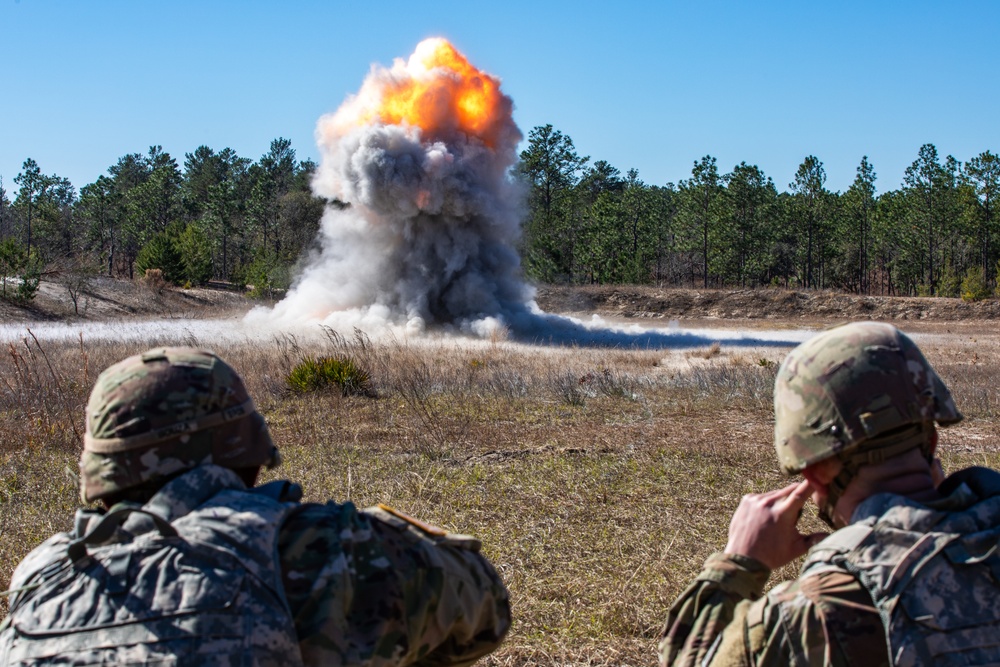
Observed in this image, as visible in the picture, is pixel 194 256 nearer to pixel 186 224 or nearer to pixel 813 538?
pixel 186 224

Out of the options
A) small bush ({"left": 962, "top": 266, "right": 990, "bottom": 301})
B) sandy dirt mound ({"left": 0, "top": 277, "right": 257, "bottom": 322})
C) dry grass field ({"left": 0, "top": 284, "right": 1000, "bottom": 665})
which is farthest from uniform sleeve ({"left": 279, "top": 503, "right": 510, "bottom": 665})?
small bush ({"left": 962, "top": 266, "right": 990, "bottom": 301})

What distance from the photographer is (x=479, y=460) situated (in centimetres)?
809

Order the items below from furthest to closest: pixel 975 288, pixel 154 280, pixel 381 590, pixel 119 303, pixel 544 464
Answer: pixel 975 288 → pixel 154 280 → pixel 119 303 → pixel 544 464 → pixel 381 590

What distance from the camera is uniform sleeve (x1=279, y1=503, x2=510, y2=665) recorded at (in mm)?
1860

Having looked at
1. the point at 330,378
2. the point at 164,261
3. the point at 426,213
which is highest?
the point at 426,213

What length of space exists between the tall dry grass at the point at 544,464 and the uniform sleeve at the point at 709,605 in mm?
2198

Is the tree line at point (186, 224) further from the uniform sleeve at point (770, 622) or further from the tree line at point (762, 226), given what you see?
the uniform sleeve at point (770, 622)

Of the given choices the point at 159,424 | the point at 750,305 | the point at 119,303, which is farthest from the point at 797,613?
the point at 750,305

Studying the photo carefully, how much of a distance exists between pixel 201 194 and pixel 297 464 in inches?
2989

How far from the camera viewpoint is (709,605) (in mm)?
2033

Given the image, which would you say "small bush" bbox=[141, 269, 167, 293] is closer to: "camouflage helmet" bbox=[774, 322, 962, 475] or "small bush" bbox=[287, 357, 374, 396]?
"small bush" bbox=[287, 357, 374, 396]

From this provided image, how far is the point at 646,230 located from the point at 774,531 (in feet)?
199

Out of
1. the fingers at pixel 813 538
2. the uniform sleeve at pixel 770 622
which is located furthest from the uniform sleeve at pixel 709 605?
the fingers at pixel 813 538

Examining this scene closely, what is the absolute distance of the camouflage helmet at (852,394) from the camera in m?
1.99
